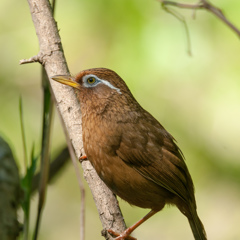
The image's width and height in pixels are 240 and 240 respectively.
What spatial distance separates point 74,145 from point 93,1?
2982mm

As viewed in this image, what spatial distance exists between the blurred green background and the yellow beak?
232cm

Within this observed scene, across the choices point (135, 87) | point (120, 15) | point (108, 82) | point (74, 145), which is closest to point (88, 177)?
point (74, 145)

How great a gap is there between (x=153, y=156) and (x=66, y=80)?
3.20ft

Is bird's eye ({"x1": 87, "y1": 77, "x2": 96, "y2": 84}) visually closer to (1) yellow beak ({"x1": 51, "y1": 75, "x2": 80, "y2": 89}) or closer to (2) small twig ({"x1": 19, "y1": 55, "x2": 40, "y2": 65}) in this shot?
(1) yellow beak ({"x1": 51, "y1": 75, "x2": 80, "y2": 89})

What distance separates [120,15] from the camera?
7.32 meters

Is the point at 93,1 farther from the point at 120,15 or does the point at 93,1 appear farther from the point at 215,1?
the point at 215,1

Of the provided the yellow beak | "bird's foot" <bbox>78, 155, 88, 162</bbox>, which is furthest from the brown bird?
"bird's foot" <bbox>78, 155, 88, 162</bbox>

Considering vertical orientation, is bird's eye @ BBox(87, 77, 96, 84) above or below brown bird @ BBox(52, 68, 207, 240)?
above

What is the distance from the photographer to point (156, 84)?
7379 mm

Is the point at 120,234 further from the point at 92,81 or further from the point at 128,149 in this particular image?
the point at 92,81

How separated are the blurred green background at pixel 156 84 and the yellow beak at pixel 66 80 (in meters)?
2.32

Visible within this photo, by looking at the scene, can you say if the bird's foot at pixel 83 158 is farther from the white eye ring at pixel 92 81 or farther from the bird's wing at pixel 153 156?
the white eye ring at pixel 92 81

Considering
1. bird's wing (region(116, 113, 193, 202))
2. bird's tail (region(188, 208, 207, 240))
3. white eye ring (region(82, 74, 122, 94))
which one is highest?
white eye ring (region(82, 74, 122, 94))

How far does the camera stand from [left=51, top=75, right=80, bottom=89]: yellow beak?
15.1ft
